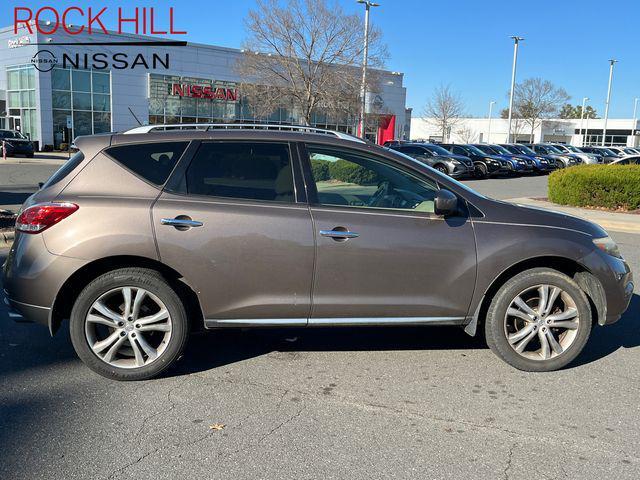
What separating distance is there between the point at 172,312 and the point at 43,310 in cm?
87

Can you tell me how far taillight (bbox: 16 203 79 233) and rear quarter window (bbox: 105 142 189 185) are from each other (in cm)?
48

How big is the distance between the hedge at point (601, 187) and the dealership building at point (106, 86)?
20478 mm

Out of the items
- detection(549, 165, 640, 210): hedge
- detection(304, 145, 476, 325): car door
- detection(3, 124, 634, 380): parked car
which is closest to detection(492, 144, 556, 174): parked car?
detection(549, 165, 640, 210): hedge

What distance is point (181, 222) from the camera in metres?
3.88

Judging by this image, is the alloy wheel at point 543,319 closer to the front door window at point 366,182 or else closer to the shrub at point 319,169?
the front door window at point 366,182

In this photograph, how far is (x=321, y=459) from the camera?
10.1 feet

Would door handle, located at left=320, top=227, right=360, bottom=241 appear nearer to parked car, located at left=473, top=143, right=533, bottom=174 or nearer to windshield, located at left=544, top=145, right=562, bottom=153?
parked car, located at left=473, top=143, right=533, bottom=174

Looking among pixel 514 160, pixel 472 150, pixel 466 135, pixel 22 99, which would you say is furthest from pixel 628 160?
pixel 466 135

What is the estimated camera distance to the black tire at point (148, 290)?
12.8 ft

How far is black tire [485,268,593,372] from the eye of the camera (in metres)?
4.21

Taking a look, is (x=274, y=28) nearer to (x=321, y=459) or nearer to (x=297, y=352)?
(x=297, y=352)

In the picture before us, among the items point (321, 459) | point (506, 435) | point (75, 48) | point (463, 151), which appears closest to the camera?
point (321, 459)

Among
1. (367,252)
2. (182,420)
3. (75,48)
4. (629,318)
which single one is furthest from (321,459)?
(75,48)

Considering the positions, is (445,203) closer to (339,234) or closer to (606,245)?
(339,234)
